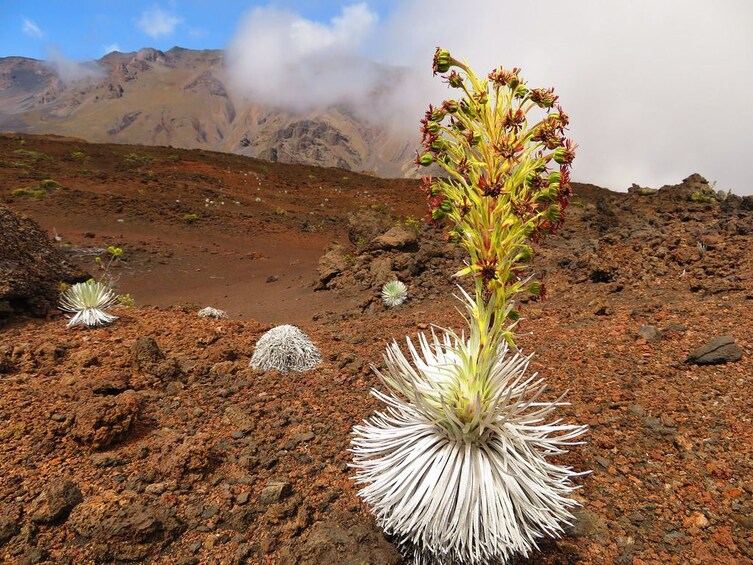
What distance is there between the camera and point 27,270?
5039mm

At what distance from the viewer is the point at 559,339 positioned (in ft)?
13.1

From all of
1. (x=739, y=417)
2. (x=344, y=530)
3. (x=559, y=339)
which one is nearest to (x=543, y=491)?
(x=344, y=530)

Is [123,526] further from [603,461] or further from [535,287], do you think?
[603,461]

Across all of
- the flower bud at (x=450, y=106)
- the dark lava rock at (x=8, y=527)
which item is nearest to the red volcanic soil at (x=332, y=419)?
the dark lava rock at (x=8, y=527)

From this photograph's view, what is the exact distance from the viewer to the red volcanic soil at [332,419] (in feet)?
6.11

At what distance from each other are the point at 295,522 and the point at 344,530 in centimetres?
28

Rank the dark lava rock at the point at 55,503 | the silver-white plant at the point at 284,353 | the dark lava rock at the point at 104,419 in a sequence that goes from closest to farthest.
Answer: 1. the dark lava rock at the point at 55,503
2. the dark lava rock at the point at 104,419
3. the silver-white plant at the point at 284,353

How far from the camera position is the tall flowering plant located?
4.52 ft

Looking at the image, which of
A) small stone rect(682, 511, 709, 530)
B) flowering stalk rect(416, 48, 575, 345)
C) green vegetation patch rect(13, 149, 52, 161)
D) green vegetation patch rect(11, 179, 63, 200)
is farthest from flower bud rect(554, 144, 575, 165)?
green vegetation patch rect(13, 149, 52, 161)

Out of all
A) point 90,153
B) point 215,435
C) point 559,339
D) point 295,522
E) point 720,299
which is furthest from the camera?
point 90,153

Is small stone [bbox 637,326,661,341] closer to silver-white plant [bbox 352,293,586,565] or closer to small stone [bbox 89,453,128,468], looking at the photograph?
silver-white plant [bbox 352,293,586,565]

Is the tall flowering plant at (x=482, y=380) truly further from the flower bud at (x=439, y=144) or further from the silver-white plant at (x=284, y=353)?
the silver-white plant at (x=284, y=353)

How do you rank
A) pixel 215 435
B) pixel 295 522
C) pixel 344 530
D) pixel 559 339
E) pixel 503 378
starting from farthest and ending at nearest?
pixel 559 339 → pixel 215 435 → pixel 295 522 → pixel 344 530 → pixel 503 378

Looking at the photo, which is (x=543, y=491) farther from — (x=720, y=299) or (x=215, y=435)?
(x=720, y=299)
